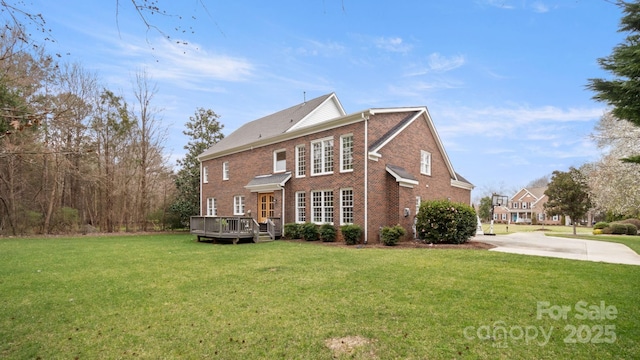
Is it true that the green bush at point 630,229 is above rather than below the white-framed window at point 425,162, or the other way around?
below

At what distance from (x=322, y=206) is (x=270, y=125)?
8682mm

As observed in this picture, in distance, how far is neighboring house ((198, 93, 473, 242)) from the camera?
571 inches


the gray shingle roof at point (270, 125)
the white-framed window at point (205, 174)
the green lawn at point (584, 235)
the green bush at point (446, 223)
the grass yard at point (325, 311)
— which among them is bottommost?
the green lawn at point (584, 235)

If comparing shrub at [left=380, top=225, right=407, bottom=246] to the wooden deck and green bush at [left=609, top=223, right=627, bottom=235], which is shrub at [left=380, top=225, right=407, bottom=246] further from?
green bush at [left=609, top=223, right=627, bottom=235]

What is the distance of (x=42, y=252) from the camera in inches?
474

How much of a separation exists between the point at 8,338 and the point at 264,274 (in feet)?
14.7

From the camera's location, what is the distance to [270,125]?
22125 mm

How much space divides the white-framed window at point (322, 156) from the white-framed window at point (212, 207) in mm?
10187

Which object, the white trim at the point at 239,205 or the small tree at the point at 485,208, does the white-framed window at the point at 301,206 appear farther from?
the small tree at the point at 485,208

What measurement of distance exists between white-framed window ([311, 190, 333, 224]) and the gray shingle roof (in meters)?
4.91

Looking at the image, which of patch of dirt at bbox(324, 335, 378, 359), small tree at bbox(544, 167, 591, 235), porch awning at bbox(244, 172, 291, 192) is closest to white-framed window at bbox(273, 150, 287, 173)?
porch awning at bbox(244, 172, 291, 192)

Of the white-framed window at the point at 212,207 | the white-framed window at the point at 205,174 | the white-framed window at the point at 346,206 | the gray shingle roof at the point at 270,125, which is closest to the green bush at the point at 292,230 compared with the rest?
the white-framed window at the point at 346,206

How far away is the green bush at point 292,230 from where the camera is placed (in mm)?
16188

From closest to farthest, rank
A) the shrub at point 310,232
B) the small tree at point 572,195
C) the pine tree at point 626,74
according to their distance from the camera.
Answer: the pine tree at point 626,74
the shrub at point 310,232
the small tree at point 572,195
